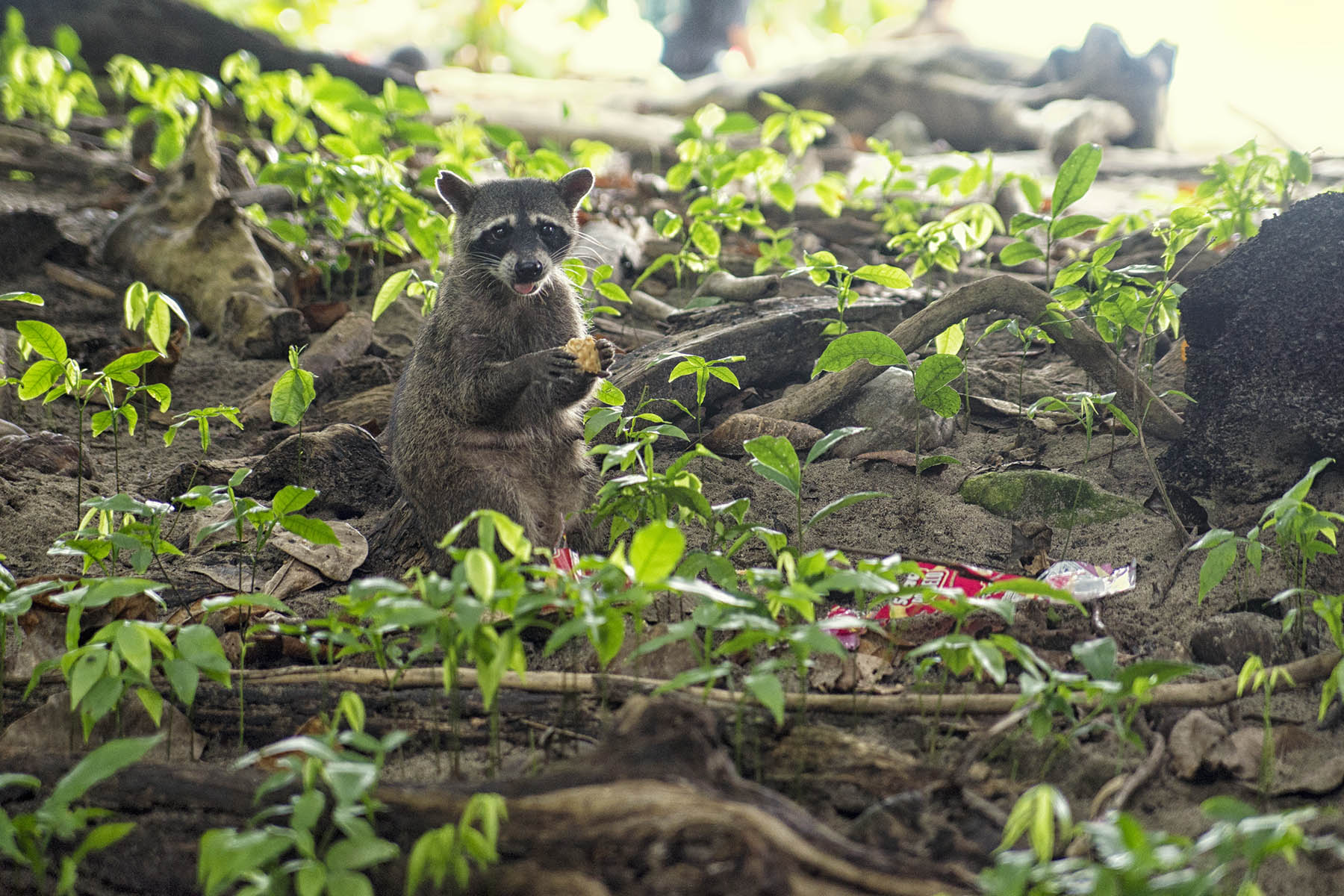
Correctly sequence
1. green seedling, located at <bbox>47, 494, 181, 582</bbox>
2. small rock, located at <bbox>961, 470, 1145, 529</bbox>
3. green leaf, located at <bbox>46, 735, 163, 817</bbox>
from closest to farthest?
green leaf, located at <bbox>46, 735, 163, 817</bbox> → green seedling, located at <bbox>47, 494, 181, 582</bbox> → small rock, located at <bbox>961, 470, 1145, 529</bbox>

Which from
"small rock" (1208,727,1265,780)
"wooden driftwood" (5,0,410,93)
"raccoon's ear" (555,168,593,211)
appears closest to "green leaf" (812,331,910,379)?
"small rock" (1208,727,1265,780)

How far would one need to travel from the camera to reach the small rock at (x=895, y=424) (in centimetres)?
431

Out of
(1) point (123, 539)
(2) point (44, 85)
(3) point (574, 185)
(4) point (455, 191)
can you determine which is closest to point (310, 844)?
(1) point (123, 539)

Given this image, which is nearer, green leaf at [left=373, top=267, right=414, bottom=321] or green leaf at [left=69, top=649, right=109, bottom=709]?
green leaf at [left=69, top=649, right=109, bottom=709]

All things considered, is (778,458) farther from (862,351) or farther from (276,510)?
(276,510)

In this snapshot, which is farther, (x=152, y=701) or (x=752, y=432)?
(x=752, y=432)

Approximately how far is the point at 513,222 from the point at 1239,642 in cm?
306

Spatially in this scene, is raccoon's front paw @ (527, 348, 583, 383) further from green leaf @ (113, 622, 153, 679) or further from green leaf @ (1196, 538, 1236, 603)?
green leaf @ (1196, 538, 1236, 603)

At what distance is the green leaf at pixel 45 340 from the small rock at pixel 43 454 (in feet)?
2.91

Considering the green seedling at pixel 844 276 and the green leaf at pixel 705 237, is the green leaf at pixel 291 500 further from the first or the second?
the green leaf at pixel 705 237

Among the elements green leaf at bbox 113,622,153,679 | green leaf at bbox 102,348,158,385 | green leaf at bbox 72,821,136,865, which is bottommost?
green leaf at bbox 72,821,136,865

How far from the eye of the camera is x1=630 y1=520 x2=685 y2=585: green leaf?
2.10 m

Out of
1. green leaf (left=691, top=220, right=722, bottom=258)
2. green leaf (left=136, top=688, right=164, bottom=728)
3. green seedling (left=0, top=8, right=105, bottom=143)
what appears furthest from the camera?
green seedling (left=0, top=8, right=105, bottom=143)

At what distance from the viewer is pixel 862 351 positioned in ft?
10.9
